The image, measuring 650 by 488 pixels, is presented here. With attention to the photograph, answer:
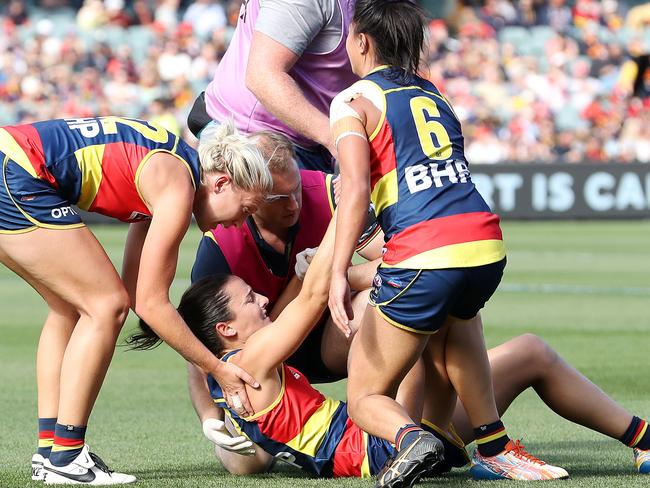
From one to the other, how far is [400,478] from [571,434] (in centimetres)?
207

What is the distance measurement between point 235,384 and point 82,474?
0.64 m

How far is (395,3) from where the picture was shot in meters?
4.29

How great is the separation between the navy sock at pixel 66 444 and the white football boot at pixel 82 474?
2 centimetres

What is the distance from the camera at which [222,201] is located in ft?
15.0

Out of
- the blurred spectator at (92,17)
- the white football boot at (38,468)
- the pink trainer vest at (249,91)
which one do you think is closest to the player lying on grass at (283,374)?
the white football boot at (38,468)

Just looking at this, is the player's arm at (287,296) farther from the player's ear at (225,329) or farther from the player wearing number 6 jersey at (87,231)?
the player wearing number 6 jersey at (87,231)

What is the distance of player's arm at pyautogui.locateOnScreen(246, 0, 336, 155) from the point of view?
17.0 feet

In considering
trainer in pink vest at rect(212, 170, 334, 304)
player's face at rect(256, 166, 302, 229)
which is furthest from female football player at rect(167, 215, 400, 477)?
trainer in pink vest at rect(212, 170, 334, 304)

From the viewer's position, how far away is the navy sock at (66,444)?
14.4ft

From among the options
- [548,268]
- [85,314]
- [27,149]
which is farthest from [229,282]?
[548,268]

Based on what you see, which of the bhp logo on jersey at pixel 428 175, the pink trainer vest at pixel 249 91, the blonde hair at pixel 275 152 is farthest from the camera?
the pink trainer vest at pixel 249 91

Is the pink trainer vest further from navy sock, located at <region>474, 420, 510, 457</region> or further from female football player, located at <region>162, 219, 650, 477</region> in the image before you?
navy sock, located at <region>474, 420, 510, 457</region>

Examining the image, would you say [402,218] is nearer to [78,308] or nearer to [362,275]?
[362,275]

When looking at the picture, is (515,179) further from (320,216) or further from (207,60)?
(320,216)
